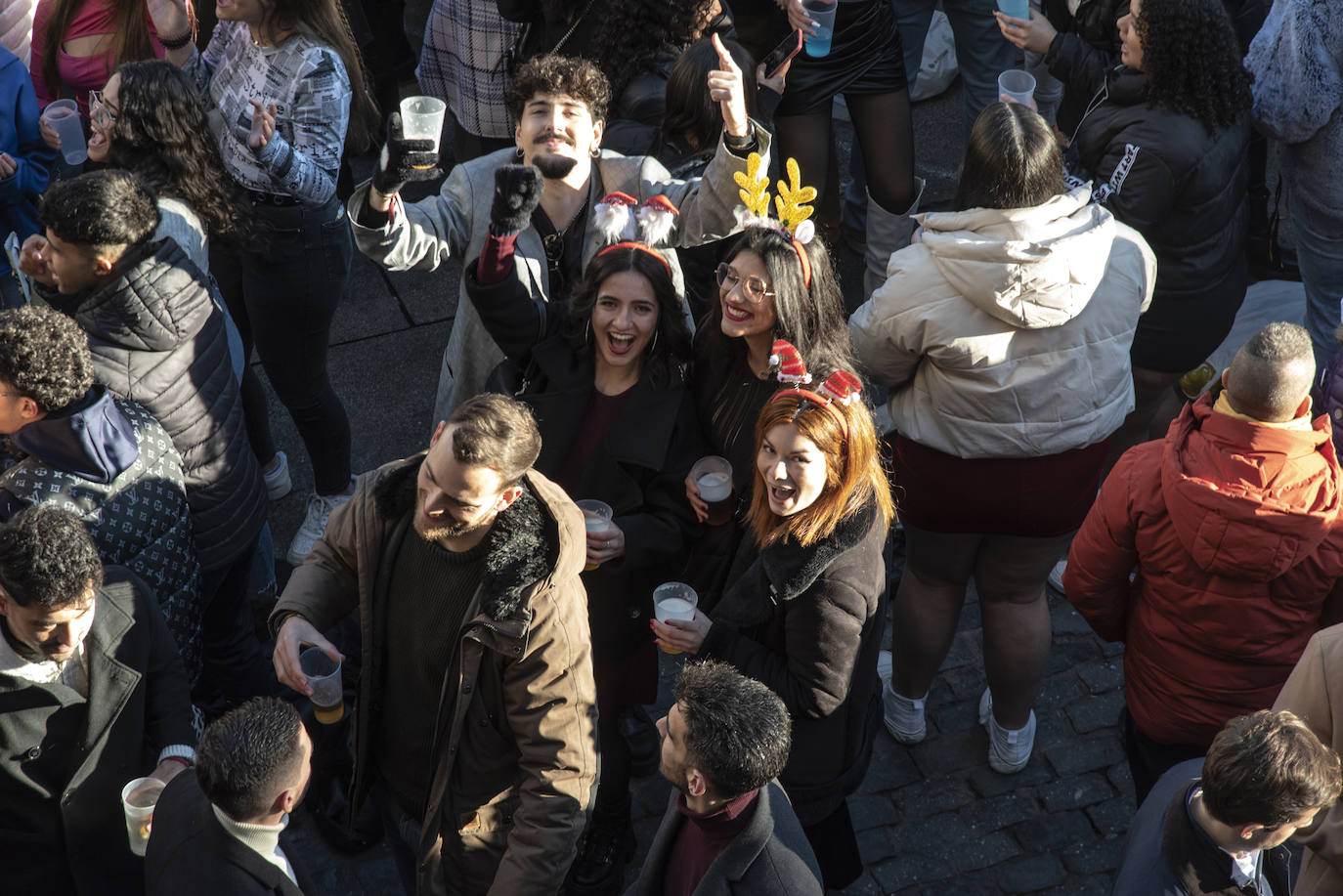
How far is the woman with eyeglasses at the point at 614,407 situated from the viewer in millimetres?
3971

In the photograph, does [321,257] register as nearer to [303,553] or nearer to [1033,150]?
[303,553]

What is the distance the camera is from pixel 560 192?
4.49m

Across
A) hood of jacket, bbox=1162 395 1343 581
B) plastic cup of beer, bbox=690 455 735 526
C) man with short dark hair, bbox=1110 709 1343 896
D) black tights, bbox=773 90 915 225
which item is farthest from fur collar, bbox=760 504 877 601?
black tights, bbox=773 90 915 225

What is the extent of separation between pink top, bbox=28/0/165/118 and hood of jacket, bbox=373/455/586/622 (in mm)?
3372

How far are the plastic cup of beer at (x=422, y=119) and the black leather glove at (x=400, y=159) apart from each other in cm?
1

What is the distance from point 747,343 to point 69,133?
9.25 ft

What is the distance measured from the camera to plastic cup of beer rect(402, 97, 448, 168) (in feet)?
12.7

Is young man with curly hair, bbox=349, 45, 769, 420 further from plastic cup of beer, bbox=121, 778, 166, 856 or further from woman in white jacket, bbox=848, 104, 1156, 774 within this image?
plastic cup of beer, bbox=121, 778, 166, 856

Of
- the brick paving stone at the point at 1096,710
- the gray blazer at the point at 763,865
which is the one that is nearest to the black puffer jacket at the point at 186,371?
the gray blazer at the point at 763,865

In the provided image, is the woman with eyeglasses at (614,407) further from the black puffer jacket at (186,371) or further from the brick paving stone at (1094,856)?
the brick paving stone at (1094,856)

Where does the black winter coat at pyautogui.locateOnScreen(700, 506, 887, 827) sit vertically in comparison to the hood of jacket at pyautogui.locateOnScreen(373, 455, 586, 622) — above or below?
below

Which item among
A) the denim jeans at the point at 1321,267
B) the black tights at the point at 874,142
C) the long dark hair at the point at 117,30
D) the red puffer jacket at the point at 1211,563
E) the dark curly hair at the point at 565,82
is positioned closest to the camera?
the red puffer jacket at the point at 1211,563

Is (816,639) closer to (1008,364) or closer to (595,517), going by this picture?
(595,517)

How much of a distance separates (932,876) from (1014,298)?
194 cm
